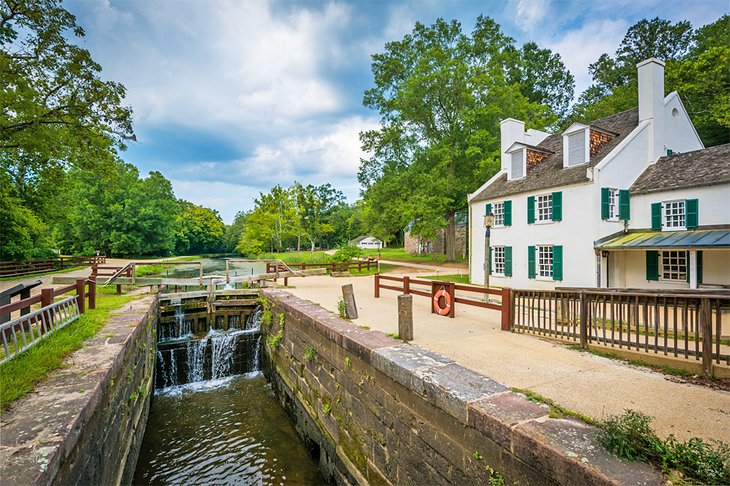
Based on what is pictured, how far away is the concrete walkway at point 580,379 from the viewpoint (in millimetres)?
3121

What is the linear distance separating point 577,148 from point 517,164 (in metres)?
2.71

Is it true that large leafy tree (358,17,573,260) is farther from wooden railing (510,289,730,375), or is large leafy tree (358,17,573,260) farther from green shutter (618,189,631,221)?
wooden railing (510,289,730,375)

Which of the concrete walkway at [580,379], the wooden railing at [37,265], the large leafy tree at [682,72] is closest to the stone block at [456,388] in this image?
the concrete walkway at [580,379]

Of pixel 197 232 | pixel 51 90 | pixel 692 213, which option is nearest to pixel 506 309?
pixel 692 213

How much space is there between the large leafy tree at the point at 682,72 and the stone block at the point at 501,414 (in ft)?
72.6

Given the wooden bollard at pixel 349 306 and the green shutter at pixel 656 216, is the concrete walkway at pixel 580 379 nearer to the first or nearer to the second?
the wooden bollard at pixel 349 306

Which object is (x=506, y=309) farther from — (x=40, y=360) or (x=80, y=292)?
(x=80, y=292)

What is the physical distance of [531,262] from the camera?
47.5ft

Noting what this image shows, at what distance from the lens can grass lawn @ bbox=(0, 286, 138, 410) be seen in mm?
3488

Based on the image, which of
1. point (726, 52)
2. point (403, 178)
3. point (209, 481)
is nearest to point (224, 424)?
point (209, 481)

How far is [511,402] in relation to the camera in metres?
3.10

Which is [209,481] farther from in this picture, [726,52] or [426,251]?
[426,251]

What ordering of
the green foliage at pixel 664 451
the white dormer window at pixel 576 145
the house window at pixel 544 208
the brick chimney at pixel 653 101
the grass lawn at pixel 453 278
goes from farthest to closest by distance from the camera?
the grass lawn at pixel 453 278 → the house window at pixel 544 208 → the white dormer window at pixel 576 145 → the brick chimney at pixel 653 101 → the green foliage at pixel 664 451

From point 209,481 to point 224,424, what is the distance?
1756mm
